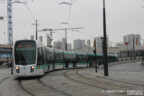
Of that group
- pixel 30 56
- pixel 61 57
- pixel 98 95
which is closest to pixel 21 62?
pixel 30 56

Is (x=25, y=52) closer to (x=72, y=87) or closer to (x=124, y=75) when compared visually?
(x=72, y=87)

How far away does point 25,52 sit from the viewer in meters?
16.6

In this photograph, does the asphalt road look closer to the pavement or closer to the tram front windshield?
the pavement

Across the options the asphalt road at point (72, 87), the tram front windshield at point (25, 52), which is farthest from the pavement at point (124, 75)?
the tram front windshield at point (25, 52)

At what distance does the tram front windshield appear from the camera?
16328 millimetres

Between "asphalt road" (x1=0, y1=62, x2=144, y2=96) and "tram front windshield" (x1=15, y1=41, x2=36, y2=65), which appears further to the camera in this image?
"tram front windshield" (x1=15, y1=41, x2=36, y2=65)

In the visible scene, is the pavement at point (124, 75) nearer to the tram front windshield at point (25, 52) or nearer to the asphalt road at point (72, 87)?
the asphalt road at point (72, 87)

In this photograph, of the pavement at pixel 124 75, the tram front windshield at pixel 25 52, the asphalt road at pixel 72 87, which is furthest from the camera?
the tram front windshield at pixel 25 52

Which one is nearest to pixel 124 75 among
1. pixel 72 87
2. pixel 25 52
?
pixel 72 87

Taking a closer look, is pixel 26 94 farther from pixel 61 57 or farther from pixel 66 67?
pixel 66 67

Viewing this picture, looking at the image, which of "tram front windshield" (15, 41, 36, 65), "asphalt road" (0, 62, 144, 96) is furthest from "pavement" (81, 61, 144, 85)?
"tram front windshield" (15, 41, 36, 65)

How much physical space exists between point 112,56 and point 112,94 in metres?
55.1

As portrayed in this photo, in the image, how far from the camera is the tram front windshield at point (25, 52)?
53.6 ft

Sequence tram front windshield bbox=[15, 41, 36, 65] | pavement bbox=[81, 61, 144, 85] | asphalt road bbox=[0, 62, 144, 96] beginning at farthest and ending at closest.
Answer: tram front windshield bbox=[15, 41, 36, 65], pavement bbox=[81, 61, 144, 85], asphalt road bbox=[0, 62, 144, 96]
